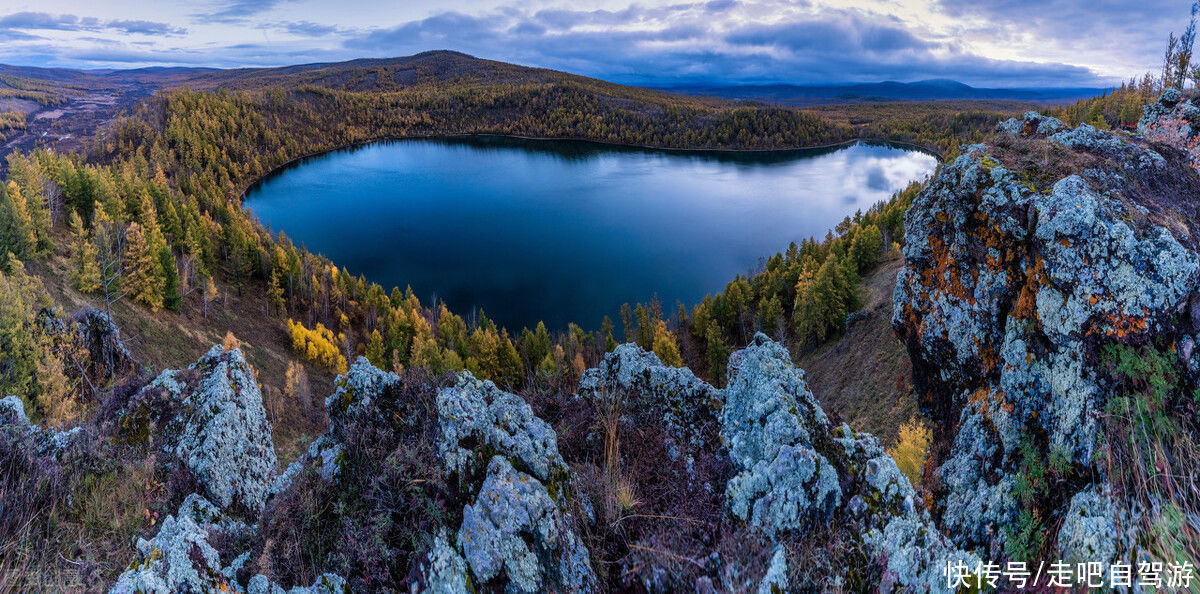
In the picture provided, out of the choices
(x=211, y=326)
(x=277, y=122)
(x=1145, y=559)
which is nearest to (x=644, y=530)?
(x=1145, y=559)

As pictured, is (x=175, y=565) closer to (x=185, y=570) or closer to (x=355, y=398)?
(x=185, y=570)

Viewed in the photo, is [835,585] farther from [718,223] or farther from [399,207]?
[399,207]

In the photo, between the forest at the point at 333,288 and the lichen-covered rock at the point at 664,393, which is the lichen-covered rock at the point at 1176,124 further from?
the forest at the point at 333,288

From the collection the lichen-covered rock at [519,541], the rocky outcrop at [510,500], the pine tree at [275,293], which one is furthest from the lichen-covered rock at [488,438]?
the pine tree at [275,293]

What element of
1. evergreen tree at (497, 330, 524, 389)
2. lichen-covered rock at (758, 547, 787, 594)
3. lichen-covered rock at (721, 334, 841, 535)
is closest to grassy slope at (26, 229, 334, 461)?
evergreen tree at (497, 330, 524, 389)

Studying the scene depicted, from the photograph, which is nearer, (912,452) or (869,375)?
(912,452)

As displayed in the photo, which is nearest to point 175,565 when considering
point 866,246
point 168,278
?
point 168,278
